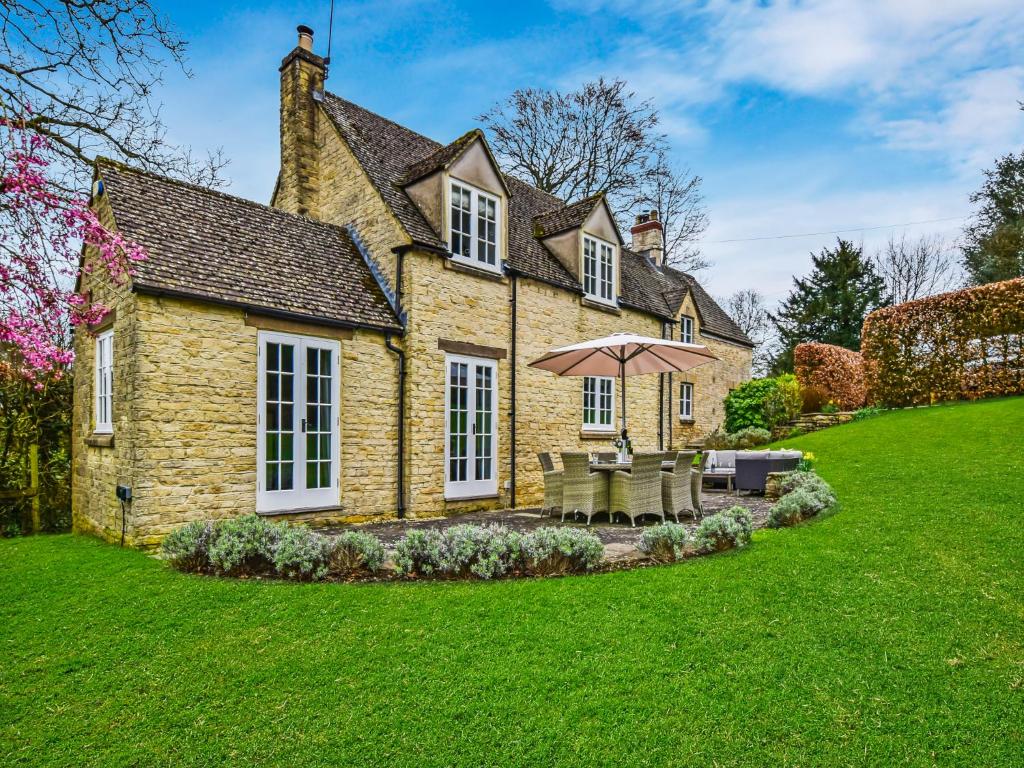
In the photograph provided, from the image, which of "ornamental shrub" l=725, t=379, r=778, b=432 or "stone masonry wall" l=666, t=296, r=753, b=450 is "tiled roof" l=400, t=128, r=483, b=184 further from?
"ornamental shrub" l=725, t=379, r=778, b=432

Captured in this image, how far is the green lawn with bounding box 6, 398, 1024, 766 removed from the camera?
133 inches

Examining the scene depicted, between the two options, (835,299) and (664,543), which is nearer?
(664,543)

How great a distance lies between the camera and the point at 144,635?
4852 mm

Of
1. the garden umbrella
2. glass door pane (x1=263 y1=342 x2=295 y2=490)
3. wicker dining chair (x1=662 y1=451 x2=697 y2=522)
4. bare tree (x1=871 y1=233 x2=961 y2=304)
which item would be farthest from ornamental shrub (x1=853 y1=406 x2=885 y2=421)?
bare tree (x1=871 y1=233 x2=961 y2=304)

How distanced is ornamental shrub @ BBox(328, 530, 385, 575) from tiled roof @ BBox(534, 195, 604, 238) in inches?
404

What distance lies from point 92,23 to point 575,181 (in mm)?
21315

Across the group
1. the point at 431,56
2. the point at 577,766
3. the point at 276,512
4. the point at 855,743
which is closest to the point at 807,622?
the point at 855,743

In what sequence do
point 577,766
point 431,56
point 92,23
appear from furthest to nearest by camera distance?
1. point 431,56
2. point 92,23
3. point 577,766

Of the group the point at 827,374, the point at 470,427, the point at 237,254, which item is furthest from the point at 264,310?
the point at 827,374

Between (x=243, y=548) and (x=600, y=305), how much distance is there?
1089 cm

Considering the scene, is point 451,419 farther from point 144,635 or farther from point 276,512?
point 144,635

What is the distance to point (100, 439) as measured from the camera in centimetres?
905

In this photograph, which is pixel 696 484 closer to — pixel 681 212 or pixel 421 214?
pixel 421 214

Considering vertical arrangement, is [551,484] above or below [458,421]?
below
